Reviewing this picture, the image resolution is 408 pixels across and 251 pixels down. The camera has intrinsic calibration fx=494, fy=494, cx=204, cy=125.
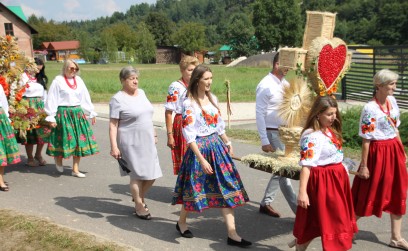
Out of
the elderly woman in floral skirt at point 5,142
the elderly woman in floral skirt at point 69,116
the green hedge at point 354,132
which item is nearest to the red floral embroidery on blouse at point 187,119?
the elderly woman in floral skirt at point 69,116

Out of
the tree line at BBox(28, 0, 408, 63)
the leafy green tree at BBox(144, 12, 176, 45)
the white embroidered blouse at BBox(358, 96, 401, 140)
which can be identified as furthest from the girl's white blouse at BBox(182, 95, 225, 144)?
the leafy green tree at BBox(144, 12, 176, 45)

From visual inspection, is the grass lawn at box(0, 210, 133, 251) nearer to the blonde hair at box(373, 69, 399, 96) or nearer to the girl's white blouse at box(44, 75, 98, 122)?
the girl's white blouse at box(44, 75, 98, 122)

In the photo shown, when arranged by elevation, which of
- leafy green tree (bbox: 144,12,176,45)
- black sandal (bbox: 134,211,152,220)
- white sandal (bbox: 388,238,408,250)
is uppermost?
leafy green tree (bbox: 144,12,176,45)

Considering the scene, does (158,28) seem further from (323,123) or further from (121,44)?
(323,123)

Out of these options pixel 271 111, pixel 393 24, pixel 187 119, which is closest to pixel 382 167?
pixel 271 111

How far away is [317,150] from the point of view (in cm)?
409

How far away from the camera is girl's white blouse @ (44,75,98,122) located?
7457 mm

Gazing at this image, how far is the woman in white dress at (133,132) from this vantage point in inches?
217

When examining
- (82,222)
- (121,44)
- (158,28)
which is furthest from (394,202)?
(158,28)

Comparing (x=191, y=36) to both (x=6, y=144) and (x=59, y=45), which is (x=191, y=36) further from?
(x=6, y=144)

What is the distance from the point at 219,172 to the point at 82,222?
1901 mm

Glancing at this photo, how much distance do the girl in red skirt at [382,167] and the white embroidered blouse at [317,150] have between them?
0.80m

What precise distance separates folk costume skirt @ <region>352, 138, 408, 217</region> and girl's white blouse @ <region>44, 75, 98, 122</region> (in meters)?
4.49

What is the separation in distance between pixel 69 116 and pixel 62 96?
331mm
